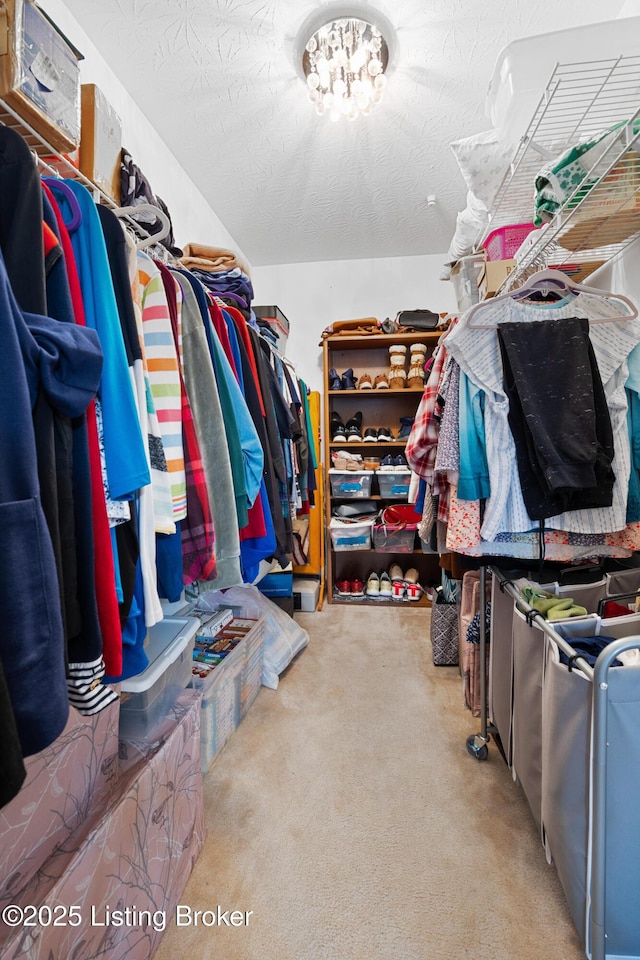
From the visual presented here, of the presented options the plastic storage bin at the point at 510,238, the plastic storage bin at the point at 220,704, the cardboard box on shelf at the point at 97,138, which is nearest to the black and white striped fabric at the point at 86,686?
the plastic storage bin at the point at 220,704

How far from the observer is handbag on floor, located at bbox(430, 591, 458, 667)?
209 centimetres

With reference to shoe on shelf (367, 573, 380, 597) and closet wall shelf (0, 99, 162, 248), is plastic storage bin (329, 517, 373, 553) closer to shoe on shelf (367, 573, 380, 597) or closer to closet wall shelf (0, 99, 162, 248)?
shoe on shelf (367, 573, 380, 597)

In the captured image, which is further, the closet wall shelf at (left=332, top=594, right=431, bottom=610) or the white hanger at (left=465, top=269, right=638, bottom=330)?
the closet wall shelf at (left=332, top=594, right=431, bottom=610)

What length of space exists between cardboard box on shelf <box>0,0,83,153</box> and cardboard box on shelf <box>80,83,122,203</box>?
0.18 metres

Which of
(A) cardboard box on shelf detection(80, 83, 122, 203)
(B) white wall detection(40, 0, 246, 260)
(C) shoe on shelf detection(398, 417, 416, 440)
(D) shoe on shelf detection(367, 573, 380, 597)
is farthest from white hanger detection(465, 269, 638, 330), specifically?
(D) shoe on shelf detection(367, 573, 380, 597)

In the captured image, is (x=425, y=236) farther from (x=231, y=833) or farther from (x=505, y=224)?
(x=231, y=833)

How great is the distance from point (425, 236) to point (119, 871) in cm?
325

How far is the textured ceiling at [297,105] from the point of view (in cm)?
138

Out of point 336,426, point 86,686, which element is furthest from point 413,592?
point 86,686

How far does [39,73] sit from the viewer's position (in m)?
0.82

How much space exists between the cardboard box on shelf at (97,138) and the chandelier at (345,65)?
80 cm

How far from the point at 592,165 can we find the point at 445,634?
186 cm

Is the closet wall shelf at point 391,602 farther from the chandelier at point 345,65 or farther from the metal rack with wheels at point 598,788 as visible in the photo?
the chandelier at point 345,65

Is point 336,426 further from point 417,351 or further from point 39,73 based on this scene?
point 39,73
